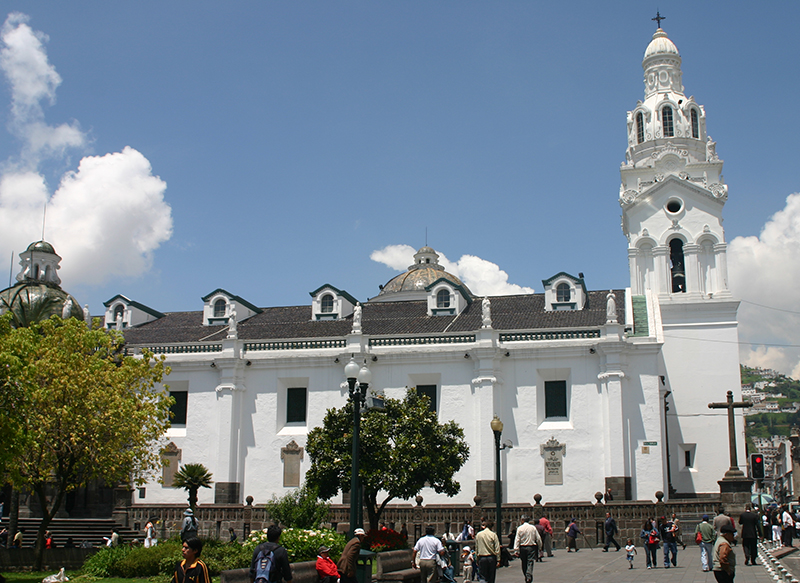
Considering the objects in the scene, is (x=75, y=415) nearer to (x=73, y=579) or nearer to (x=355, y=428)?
(x=73, y=579)

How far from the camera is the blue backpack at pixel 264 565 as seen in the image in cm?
1066

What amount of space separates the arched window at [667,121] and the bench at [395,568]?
35901 millimetres

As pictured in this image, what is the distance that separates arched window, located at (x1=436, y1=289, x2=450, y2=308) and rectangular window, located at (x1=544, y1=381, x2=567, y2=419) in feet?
26.8

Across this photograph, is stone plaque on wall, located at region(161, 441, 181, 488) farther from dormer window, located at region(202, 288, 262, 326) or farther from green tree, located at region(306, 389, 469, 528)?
green tree, located at region(306, 389, 469, 528)

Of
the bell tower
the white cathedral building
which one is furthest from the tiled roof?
the bell tower

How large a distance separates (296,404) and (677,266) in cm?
2341

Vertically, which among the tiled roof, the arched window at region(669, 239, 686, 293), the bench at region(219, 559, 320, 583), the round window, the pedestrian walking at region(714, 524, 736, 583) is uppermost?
the round window

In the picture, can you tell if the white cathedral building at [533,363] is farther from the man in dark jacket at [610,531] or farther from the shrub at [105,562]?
the shrub at [105,562]

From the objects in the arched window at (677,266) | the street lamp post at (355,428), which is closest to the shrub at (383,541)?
the street lamp post at (355,428)

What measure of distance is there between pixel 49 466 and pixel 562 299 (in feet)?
81.8

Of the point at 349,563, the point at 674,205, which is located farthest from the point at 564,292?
the point at 349,563

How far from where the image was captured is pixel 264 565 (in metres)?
10.8

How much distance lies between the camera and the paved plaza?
59.8 ft

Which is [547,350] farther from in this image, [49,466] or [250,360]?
[49,466]
